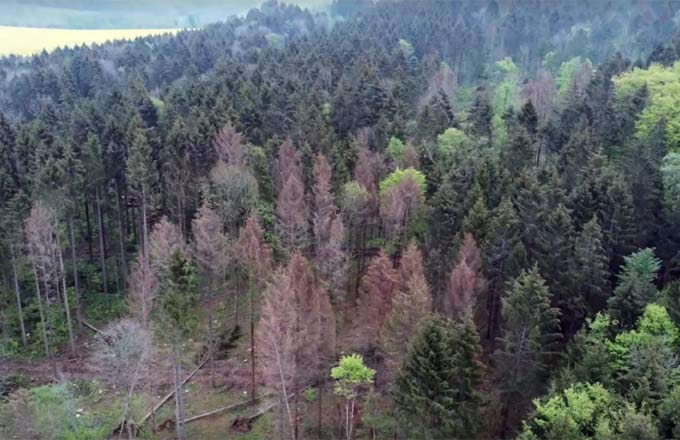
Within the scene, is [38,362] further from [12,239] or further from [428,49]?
[428,49]

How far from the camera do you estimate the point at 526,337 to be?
1331 inches

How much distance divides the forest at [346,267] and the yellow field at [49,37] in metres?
88.4

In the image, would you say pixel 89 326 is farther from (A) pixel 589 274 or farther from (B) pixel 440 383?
(A) pixel 589 274

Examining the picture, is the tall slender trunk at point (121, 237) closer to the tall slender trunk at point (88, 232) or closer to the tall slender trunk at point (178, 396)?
the tall slender trunk at point (88, 232)

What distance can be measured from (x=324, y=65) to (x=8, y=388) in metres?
68.6

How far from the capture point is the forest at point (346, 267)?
31438mm

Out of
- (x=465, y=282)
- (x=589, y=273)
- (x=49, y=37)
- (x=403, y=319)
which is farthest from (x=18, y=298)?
(x=49, y=37)

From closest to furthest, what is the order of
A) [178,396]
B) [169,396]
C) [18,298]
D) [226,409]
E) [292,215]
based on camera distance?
[178,396], [226,409], [169,396], [292,215], [18,298]

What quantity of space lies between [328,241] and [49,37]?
15552cm

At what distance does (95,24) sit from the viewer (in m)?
176

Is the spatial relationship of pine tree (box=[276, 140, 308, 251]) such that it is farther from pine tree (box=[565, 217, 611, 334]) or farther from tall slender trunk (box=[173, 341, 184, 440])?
pine tree (box=[565, 217, 611, 334])

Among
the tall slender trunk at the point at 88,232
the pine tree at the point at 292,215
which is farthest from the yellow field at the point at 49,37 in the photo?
the pine tree at the point at 292,215

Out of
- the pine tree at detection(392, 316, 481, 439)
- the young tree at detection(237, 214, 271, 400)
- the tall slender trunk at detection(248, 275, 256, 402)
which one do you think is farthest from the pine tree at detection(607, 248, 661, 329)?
the tall slender trunk at detection(248, 275, 256, 402)

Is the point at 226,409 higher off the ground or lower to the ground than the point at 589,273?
lower
